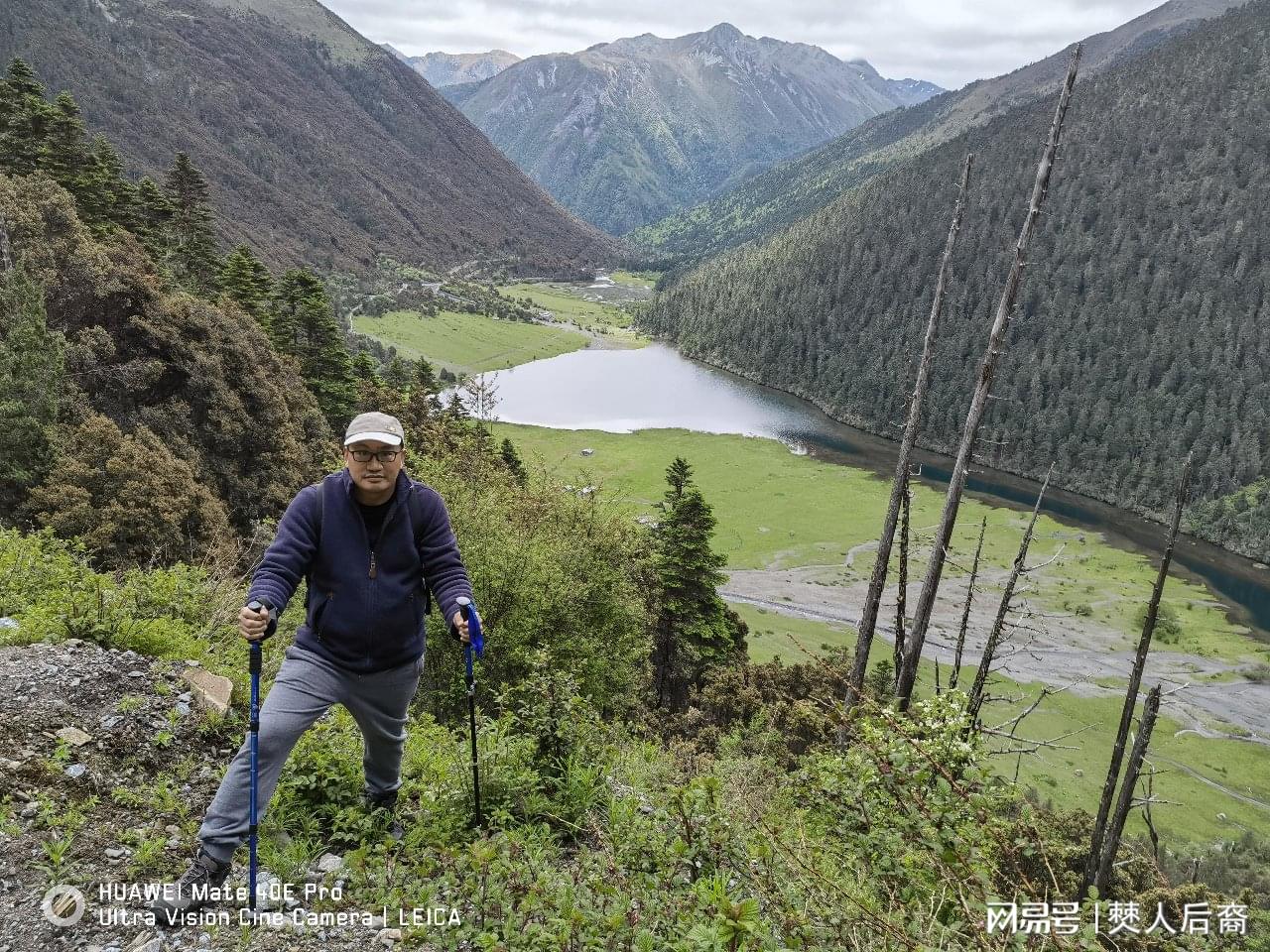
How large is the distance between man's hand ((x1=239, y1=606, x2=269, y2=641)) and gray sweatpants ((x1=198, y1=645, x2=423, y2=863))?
0.50 m

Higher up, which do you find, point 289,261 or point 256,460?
point 289,261

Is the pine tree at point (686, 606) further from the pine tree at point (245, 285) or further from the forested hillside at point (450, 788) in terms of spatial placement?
the pine tree at point (245, 285)

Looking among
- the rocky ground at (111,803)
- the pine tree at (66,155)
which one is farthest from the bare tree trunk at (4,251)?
the rocky ground at (111,803)

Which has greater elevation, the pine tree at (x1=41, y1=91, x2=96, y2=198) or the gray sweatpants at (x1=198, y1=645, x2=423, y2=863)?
the pine tree at (x1=41, y1=91, x2=96, y2=198)

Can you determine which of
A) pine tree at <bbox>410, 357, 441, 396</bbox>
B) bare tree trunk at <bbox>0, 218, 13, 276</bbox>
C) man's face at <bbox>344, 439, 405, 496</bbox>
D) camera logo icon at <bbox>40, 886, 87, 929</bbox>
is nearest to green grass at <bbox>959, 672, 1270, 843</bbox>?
man's face at <bbox>344, 439, 405, 496</bbox>

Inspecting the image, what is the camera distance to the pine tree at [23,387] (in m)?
18.9

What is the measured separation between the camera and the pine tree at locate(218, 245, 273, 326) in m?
39.8

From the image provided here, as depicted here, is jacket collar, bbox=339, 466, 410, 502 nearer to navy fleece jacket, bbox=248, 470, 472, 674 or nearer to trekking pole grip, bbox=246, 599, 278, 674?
navy fleece jacket, bbox=248, 470, 472, 674

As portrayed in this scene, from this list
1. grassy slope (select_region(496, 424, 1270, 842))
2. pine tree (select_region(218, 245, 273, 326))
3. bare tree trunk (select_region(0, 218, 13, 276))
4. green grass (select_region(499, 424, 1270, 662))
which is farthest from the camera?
green grass (select_region(499, 424, 1270, 662))

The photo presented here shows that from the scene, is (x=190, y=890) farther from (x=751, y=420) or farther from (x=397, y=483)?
(x=751, y=420)

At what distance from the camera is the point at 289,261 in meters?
155

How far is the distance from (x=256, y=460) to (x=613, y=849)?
27.8 m

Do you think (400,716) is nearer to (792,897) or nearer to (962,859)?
(792,897)

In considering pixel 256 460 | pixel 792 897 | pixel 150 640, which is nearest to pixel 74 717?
pixel 150 640
